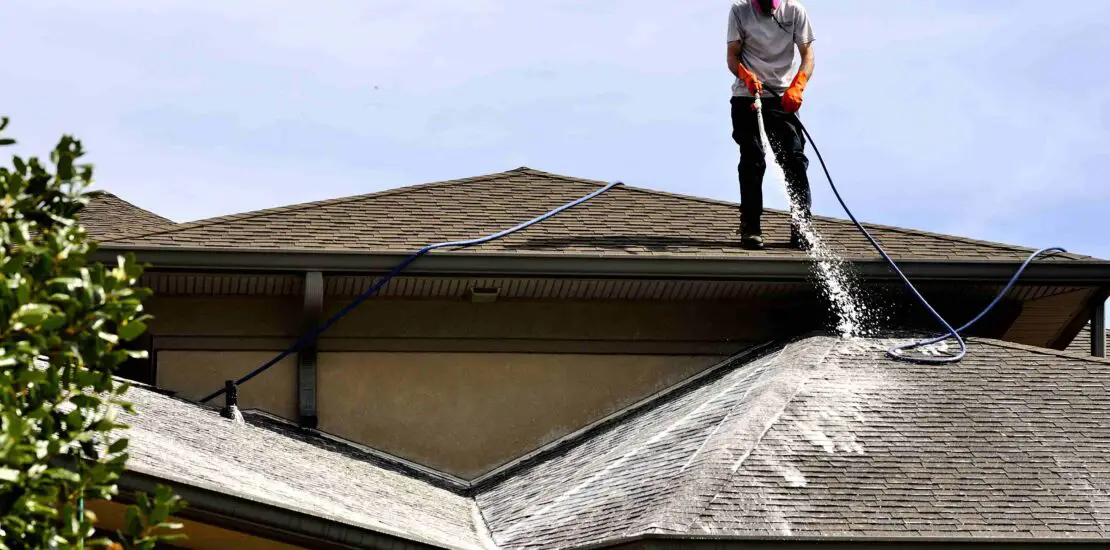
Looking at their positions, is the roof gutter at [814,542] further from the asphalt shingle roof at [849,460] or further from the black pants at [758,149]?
the black pants at [758,149]

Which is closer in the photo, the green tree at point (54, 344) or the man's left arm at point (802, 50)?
the green tree at point (54, 344)

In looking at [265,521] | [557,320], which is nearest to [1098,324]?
[557,320]

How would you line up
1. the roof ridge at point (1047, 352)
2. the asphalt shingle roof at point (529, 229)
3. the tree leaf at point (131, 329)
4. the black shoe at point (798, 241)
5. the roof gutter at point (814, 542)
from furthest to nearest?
the black shoe at point (798, 241) → the asphalt shingle roof at point (529, 229) → the roof ridge at point (1047, 352) → the roof gutter at point (814, 542) → the tree leaf at point (131, 329)

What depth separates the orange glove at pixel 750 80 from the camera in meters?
12.5

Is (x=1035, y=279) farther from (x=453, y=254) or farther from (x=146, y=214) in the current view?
(x=146, y=214)

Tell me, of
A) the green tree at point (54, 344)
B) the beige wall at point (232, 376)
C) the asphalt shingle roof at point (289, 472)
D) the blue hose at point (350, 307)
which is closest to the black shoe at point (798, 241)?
the blue hose at point (350, 307)

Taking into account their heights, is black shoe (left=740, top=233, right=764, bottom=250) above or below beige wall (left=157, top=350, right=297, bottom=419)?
above

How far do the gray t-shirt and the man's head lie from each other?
3cm

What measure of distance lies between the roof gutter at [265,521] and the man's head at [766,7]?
6.33 m

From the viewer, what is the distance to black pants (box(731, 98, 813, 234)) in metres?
12.6

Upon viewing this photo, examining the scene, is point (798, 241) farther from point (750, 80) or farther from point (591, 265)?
point (591, 265)

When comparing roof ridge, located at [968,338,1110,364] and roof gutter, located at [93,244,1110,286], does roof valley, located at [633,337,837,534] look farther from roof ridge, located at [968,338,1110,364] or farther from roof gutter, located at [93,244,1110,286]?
roof ridge, located at [968,338,1110,364]

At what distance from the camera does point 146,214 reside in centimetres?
1513

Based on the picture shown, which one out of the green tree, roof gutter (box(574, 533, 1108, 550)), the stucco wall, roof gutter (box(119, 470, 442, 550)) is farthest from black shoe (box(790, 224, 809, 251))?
the green tree
